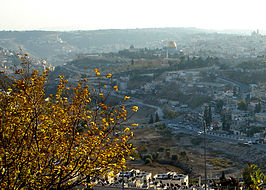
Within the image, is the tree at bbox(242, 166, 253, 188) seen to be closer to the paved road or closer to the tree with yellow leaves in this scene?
the tree with yellow leaves

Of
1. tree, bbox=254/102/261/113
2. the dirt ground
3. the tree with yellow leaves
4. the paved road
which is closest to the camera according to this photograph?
the tree with yellow leaves

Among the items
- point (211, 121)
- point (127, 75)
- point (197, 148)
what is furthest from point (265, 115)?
point (127, 75)

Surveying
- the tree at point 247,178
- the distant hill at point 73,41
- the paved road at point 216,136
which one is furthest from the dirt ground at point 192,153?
the distant hill at point 73,41

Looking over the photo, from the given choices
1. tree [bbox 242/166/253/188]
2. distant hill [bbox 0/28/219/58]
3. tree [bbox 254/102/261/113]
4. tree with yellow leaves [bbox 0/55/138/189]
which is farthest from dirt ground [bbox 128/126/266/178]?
distant hill [bbox 0/28/219/58]

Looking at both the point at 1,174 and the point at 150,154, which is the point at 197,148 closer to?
the point at 150,154

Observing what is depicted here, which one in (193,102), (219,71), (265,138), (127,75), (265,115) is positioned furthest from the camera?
(127,75)

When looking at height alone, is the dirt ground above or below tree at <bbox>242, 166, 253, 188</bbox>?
below

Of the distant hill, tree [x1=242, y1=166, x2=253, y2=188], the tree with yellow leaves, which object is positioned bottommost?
the distant hill

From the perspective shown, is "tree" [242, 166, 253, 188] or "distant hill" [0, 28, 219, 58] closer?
"tree" [242, 166, 253, 188]

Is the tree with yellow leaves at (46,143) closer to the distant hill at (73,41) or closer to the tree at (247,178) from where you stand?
the tree at (247,178)
